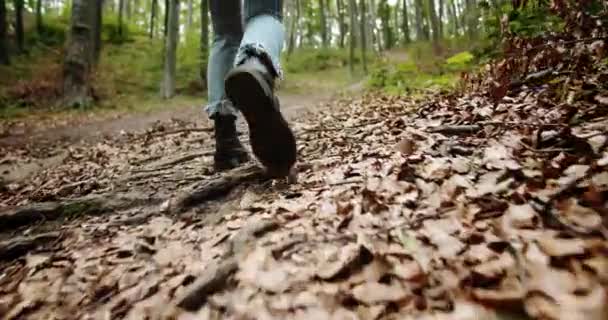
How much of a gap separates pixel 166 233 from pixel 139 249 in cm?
13

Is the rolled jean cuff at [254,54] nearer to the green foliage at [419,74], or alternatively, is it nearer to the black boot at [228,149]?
the black boot at [228,149]

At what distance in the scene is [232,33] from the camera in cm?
206

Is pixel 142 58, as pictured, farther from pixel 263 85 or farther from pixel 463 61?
pixel 263 85

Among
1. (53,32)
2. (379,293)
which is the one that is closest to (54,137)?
(379,293)

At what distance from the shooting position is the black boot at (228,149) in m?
2.15

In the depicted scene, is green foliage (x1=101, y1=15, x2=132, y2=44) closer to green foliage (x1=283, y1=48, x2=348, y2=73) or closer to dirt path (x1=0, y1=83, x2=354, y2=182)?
green foliage (x1=283, y1=48, x2=348, y2=73)

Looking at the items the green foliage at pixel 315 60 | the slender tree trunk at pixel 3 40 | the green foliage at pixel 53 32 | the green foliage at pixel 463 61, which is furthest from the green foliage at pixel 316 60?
the green foliage at pixel 463 61

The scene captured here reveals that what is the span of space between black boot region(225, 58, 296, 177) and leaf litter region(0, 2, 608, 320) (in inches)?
6.7

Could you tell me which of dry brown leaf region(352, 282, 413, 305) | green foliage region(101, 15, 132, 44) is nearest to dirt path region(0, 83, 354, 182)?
dry brown leaf region(352, 282, 413, 305)

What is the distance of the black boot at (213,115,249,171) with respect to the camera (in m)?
2.15

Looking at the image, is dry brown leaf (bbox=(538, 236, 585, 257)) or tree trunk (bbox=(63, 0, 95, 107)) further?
→ tree trunk (bbox=(63, 0, 95, 107))

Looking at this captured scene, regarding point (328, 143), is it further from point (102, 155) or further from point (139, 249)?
point (102, 155)

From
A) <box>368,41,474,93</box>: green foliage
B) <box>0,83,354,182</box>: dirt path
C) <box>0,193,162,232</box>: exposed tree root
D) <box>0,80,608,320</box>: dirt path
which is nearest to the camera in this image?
<box>0,80,608,320</box>: dirt path

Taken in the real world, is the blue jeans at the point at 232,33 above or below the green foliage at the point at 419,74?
below
